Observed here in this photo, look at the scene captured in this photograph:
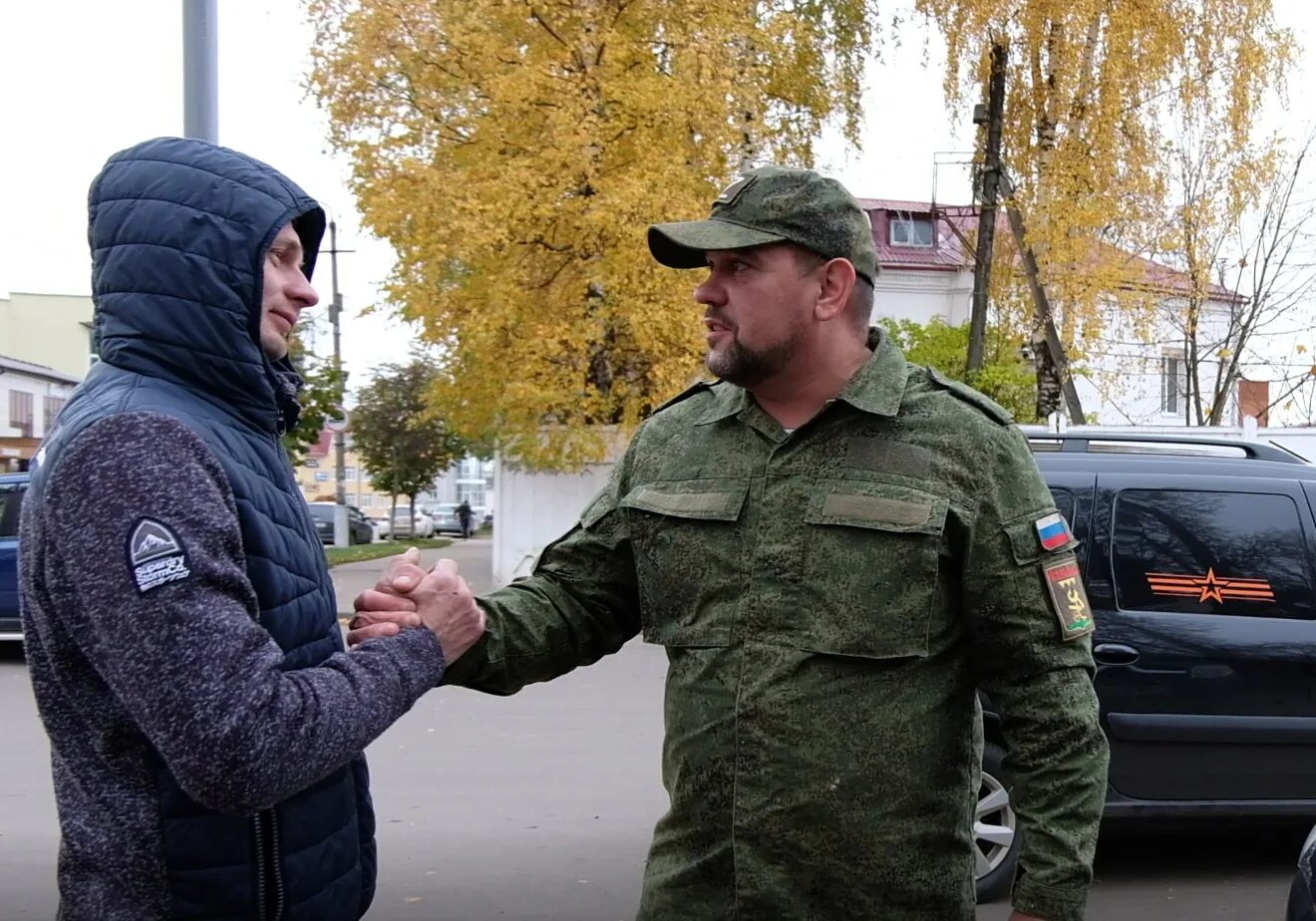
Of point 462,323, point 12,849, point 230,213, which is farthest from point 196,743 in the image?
point 462,323

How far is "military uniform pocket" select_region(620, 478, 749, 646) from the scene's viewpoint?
2439 mm

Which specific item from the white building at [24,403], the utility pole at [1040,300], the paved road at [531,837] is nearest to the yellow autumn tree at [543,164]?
the utility pole at [1040,300]

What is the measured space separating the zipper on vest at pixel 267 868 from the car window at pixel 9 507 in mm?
12495

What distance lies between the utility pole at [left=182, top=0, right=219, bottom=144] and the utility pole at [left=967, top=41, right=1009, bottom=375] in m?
13.5

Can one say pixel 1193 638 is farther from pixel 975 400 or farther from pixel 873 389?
pixel 873 389

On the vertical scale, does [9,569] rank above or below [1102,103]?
below

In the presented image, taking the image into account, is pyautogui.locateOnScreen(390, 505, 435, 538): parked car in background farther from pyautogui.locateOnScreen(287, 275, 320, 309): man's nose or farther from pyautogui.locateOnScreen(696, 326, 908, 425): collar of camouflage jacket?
pyautogui.locateOnScreen(287, 275, 320, 309): man's nose

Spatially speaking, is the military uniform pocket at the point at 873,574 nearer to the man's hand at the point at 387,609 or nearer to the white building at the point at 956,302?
the man's hand at the point at 387,609

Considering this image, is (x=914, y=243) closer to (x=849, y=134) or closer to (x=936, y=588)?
(x=849, y=134)

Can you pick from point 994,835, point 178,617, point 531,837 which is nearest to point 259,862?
point 178,617

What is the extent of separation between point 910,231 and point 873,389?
39.0 metres

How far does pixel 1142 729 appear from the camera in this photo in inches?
Answer: 216

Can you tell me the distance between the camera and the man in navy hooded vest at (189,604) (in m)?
1.68

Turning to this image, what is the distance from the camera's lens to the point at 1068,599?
2.32 metres
